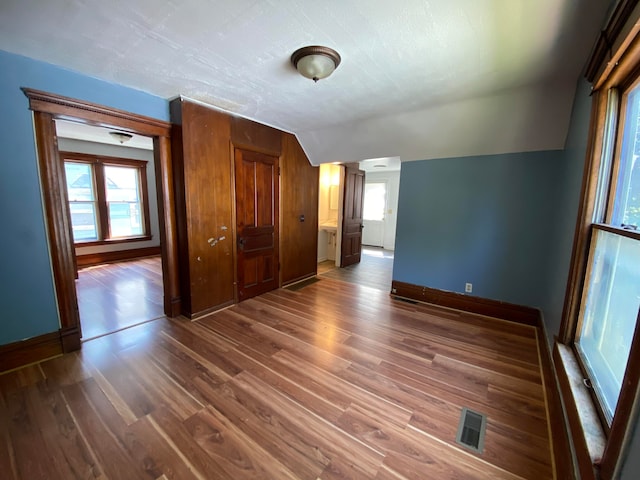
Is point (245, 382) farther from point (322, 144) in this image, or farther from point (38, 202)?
point (322, 144)

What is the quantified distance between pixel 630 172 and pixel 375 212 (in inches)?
255

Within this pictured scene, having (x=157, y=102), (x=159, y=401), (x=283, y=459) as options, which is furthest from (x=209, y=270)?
(x=283, y=459)

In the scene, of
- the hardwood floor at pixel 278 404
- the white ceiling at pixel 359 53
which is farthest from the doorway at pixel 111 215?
the white ceiling at pixel 359 53

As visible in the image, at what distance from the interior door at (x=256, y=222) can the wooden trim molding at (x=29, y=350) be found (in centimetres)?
172

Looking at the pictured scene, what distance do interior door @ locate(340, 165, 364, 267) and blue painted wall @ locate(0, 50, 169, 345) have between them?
3924 mm

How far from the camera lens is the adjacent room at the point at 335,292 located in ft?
4.39

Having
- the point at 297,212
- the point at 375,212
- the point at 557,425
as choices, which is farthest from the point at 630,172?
the point at 375,212

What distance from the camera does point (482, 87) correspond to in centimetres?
228

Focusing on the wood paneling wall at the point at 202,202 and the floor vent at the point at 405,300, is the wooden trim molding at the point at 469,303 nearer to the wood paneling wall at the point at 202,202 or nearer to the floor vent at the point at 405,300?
the floor vent at the point at 405,300

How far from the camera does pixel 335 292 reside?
3.87 metres

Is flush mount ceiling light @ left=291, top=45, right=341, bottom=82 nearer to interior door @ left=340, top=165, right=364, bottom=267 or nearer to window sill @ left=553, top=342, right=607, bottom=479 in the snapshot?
window sill @ left=553, top=342, right=607, bottom=479

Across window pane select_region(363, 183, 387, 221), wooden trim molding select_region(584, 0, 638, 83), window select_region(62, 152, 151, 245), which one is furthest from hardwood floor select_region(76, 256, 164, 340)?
Answer: window pane select_region(363, 183, 387, 221)

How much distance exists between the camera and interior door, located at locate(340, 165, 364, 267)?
16.8 feet

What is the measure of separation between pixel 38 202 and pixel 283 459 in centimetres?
265
